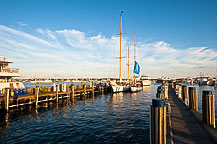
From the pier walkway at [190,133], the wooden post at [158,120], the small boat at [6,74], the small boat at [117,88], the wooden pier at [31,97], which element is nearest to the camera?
the wooden post at [158,120]

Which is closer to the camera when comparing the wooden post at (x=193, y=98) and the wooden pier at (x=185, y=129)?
the wooden pier at (x=185, y=129)

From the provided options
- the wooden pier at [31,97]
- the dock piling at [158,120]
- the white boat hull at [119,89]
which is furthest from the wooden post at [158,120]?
the white boat hull at [119,89]

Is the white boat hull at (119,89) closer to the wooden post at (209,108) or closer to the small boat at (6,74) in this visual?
the small boat at (6,74)

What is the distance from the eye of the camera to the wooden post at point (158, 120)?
5000 mm

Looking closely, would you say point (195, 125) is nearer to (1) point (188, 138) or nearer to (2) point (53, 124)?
(1) point (188, 138)

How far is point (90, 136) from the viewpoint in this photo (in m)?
10.7

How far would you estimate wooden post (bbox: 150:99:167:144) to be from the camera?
5.00m

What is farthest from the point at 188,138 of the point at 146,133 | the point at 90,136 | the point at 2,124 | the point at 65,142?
the point at 2,124

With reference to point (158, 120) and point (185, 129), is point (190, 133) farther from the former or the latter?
point (158, 120)

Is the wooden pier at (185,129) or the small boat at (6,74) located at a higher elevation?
the small boat at (6,74)

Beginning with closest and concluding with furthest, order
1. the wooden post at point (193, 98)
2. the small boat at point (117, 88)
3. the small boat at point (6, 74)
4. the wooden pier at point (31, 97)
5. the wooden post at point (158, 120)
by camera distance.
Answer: the wooden post at point (158, 120), the wooden post at point (193, 98), the wooden pier at point (31, 97), the small boat at point (6, 74), the small boat at point (117, 88)

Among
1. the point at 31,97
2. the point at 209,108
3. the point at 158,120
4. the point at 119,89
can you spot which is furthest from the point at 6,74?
the point at 209,108

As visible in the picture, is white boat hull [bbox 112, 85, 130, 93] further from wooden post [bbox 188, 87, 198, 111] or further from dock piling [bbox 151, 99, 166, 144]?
dock piling [bbox 151, 99, 166, 144]

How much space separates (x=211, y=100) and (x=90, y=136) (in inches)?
340
